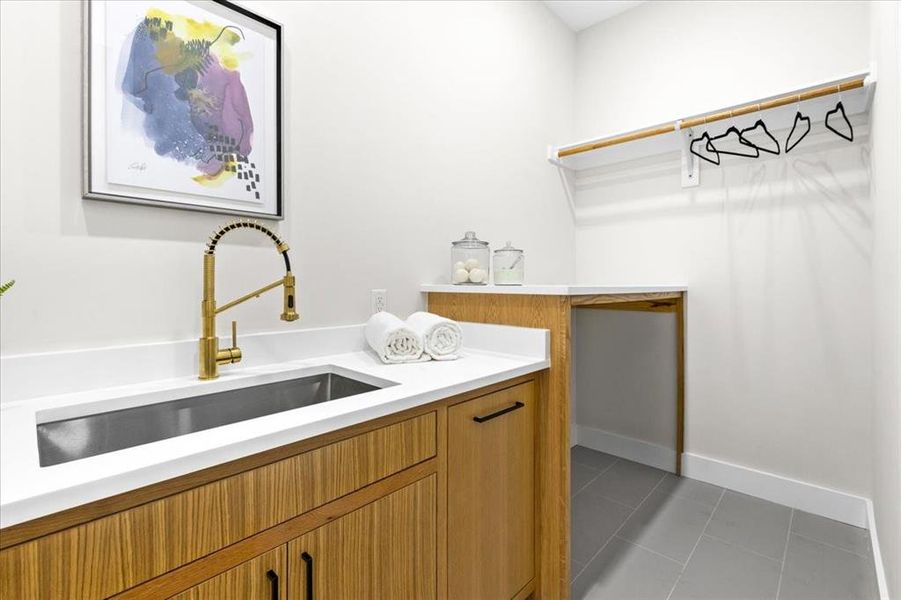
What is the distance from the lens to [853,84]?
1672 mm

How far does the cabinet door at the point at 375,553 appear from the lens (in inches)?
33.0

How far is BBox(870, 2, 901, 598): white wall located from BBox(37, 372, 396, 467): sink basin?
1.32 metres

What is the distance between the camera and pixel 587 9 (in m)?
2.55

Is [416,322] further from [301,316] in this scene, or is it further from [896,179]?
[896,179]

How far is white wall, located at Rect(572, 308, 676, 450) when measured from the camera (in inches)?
95.7

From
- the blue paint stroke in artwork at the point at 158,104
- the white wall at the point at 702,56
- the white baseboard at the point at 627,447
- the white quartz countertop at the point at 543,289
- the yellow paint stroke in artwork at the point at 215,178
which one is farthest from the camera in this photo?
the white baseboard at the point at 627,447

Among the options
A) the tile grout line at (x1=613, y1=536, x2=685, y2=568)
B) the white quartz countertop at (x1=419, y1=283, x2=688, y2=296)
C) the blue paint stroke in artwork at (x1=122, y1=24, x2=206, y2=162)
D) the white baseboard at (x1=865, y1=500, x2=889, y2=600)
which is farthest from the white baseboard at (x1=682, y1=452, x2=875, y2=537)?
the blue paint stroke in artwork at (x1=122, y1=24, x2=206, y2=162)

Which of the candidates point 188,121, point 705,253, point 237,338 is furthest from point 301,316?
point 705,253

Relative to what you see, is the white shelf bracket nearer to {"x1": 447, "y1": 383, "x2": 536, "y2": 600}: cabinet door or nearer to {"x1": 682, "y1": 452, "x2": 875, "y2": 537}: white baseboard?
{"x1": 682, "y1": 452, "x2": 875, "y2": 537}: white baseboard

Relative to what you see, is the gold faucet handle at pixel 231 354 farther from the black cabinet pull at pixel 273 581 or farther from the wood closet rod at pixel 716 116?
the wood closet rod at pixel 716 116

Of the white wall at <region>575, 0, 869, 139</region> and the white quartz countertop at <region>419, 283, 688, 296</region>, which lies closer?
the white quartz countertop at <region>419, 283, 688, 296</region>

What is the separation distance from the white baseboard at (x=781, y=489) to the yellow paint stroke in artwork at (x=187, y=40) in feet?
8.74

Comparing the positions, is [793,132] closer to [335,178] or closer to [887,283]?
[887,283]

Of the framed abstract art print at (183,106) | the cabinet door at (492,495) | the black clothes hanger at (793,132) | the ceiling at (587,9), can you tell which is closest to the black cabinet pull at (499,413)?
the cabinet door at (492,495)
